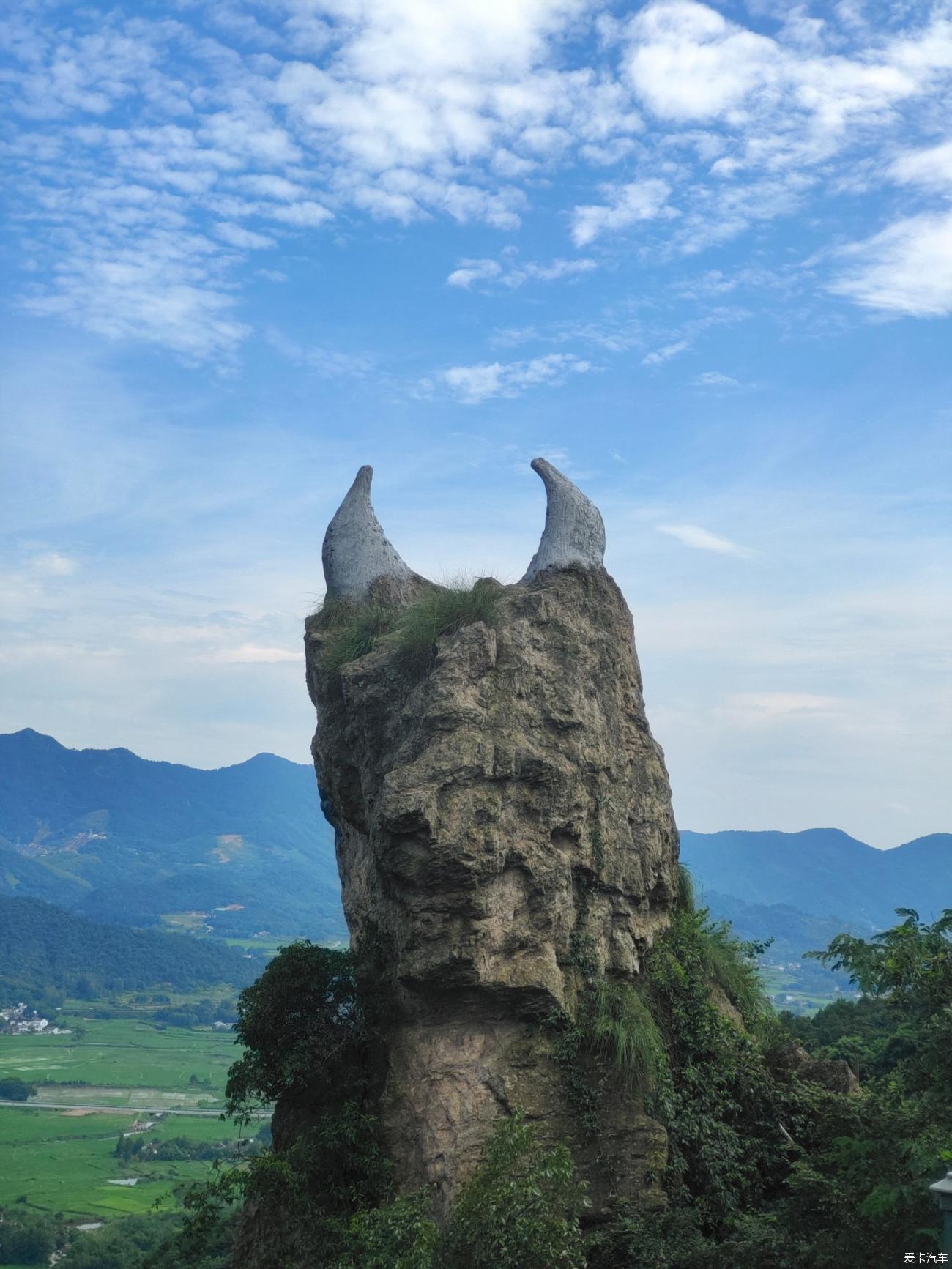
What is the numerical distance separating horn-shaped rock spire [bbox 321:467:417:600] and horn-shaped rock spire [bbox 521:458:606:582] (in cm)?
275

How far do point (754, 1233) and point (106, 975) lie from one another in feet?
550

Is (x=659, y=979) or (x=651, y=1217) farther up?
(x=659, y=979)

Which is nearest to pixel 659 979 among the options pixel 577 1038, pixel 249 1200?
pixel 577 1038

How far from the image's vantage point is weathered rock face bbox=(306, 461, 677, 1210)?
13812mm

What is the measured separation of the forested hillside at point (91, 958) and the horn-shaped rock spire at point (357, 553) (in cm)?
15033

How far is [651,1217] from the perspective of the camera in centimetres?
1323

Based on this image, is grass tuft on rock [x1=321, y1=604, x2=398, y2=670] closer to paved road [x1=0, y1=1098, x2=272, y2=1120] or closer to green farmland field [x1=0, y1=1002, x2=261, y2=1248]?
green farmland field [x1=0, y1=1002, x2=261, y2=1248]

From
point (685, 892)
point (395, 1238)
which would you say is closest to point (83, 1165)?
point (685, 892)

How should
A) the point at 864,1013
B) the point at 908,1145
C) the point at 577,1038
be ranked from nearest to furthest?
the point at 908,1145
the point at 577,1038
the point at 864,1013

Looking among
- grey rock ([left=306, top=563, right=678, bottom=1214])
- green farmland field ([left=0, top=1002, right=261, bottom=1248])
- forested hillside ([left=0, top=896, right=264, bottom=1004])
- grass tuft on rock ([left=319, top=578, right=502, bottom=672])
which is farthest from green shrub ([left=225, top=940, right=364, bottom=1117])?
forested hillside ([left=0, top=896, right=264, bottom=1004])

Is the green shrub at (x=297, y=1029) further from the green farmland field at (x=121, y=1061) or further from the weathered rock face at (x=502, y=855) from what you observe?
the green farmland field at (x=121, y=1061)

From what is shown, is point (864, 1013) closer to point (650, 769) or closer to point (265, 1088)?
point (650, 769)

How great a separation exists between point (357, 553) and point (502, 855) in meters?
6.88

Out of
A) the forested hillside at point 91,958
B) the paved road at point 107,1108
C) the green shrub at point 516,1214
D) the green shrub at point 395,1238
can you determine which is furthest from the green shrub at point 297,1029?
the forested hillside at point 91,958
